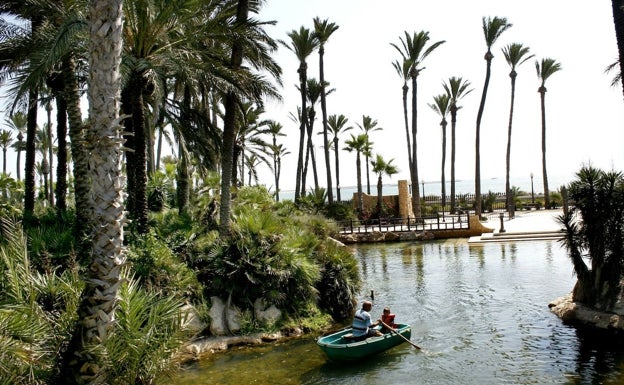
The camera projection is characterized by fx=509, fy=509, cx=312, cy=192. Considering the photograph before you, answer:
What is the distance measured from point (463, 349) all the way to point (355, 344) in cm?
284

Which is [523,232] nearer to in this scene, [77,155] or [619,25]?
[619,25]

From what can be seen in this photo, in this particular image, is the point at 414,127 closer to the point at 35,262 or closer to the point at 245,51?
the point at 245,51

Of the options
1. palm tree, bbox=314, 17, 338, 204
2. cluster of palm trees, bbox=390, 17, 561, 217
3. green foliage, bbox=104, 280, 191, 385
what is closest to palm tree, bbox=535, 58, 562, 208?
cluster of palm trees, bbox=390, 17, 561, 217

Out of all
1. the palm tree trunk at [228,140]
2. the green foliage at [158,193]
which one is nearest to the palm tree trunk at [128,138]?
the green foliage at [158,193]

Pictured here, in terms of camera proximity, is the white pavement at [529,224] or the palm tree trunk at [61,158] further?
the white pavement at [529,224]

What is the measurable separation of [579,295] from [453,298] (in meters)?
4.04

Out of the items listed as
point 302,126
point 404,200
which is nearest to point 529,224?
point 404,200

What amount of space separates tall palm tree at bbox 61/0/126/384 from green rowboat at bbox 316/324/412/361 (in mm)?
5882

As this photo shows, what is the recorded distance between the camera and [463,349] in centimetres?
1230

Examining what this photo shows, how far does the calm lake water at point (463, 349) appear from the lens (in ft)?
35.0

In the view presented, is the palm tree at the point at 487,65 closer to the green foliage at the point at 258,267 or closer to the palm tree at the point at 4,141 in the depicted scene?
the green foliage at the point at 258,267

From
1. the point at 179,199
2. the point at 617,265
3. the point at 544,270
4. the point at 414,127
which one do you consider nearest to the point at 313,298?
the point at 179,199

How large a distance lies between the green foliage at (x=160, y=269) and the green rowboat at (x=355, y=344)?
387cm

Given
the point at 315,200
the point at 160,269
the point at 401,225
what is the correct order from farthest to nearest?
1. the point at 315,200
2. the point at 401,225
3. the point at 160,269
